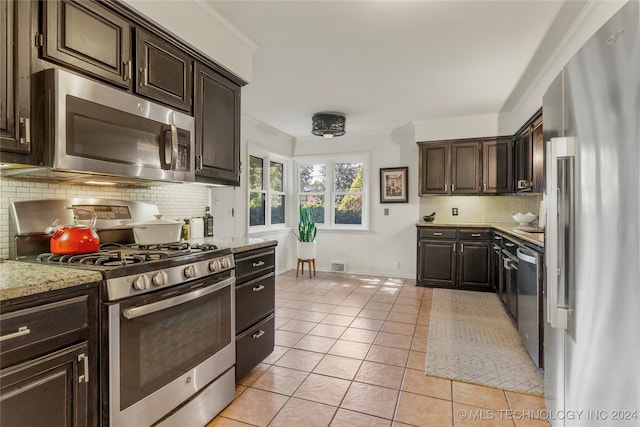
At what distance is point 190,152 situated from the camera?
7.09 ft

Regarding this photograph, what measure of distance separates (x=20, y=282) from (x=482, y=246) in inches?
189

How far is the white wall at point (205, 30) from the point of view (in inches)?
74.0

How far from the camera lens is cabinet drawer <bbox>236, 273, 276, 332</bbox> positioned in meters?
2.19

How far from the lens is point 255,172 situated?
527 centimetres

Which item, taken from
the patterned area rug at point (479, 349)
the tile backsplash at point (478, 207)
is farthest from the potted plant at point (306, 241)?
the patterned area rug at point (479, 349)

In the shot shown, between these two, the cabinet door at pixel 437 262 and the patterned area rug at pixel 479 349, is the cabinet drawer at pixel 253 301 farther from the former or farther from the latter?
the cabinet door at pixel 437 262

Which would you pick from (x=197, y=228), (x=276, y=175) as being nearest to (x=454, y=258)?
(x=276, y=175)

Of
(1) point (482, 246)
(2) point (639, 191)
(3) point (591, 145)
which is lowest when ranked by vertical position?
(1) point (482, 246)

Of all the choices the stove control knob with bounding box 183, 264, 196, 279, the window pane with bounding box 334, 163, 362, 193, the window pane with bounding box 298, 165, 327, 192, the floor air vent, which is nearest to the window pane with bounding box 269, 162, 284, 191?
the window pane with bounding box 298, 165, 327, 192

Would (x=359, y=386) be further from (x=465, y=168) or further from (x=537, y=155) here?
(x=465, y=168)

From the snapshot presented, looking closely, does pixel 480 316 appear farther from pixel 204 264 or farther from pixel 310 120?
pixel 310 120

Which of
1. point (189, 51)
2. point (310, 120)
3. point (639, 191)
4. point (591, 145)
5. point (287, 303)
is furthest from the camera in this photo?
point (310, 120)

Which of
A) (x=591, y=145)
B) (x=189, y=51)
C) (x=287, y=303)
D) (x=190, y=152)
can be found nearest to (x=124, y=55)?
(x=189, y=51)

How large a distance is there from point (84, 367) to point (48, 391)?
0.40 ft
